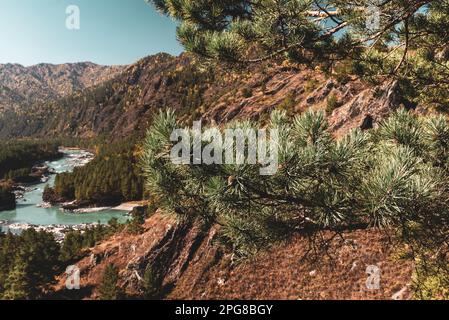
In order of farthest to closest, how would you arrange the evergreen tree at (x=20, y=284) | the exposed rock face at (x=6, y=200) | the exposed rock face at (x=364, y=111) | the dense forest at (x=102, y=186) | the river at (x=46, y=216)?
the exposed rock face at (x=6, y=200), the dense forest at (x=102, y=186), the river at (x=46, y=216), the exposed rock face at (x=364, y=111), the evergreen tree at (x=20, y=284)

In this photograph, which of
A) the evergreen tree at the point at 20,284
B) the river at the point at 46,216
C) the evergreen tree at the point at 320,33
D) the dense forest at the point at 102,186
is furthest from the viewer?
the dense forest at the point at 102,186

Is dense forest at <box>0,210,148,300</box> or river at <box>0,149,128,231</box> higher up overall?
dense forest at <box>0,210,148,300</box>

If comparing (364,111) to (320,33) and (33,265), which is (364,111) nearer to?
(320,33)

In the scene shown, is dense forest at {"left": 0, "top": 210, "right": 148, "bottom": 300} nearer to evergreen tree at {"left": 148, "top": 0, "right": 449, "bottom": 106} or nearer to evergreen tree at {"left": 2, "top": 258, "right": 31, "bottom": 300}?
evergreen tree at {"left": 2, "top": 258, "right": 31, "bottom": 300}

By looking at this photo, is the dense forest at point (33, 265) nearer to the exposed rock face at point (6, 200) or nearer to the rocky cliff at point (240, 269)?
the rocky cliff at point (240, 269)

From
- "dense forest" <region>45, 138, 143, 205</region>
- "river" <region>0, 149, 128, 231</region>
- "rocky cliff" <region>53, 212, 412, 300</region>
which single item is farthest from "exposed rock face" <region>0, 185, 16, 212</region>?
"rocky cliff" <region>53, 212, 412, 300</region>

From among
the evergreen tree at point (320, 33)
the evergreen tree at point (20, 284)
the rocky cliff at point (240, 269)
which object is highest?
the evergreen tree at point (320, 33)

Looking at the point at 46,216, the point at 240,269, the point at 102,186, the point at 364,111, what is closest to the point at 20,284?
the point at 240,269

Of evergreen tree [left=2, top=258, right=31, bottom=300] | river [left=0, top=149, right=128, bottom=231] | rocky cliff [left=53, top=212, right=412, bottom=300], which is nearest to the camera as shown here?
rocky cliff [left=53, top=212, right=412, bottom=300]

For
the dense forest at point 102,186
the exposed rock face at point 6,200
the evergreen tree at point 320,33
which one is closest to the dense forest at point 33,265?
the evergreen tree at point 320,33

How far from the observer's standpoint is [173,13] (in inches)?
277

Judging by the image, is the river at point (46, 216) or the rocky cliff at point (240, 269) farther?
the river at point (46, 216)

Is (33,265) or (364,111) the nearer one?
(33,265)
